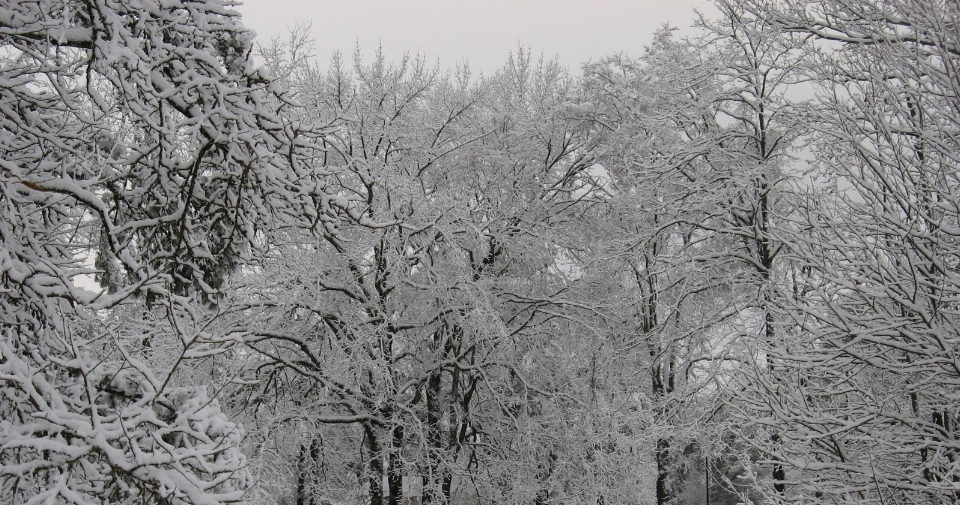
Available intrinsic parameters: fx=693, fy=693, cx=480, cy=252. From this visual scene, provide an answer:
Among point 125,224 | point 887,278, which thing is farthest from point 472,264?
point 125,224

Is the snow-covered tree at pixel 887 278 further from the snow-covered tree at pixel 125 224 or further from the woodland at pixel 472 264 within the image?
the snow-covered tree at pixel 125 224

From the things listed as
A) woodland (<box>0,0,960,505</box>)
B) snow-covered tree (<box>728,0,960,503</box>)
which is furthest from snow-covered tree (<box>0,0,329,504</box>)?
snow-covered tree (<box>728,0,960,503</box>)

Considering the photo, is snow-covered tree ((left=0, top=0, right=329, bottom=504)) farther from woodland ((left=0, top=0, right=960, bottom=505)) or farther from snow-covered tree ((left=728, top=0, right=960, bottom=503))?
snow-covered tree ((left=728, top=0, right=960, bottom=503))

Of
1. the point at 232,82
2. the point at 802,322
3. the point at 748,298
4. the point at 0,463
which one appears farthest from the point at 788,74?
the point at 0,463

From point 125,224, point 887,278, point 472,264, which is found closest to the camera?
point 125,224

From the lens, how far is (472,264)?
509 inches

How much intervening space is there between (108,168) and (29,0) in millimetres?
885

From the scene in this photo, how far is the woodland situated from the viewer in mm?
3467

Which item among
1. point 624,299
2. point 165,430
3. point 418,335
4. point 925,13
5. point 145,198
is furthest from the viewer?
point 624,299

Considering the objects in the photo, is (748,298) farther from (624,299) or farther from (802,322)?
(802,322)

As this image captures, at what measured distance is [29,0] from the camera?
3.30 m

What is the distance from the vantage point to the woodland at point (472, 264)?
3.47m

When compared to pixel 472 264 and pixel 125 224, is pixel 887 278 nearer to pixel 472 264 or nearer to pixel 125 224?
pixel 125 224

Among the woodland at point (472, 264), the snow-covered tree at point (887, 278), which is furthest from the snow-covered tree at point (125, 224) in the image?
the snow-covered tree at point (887, 278)
